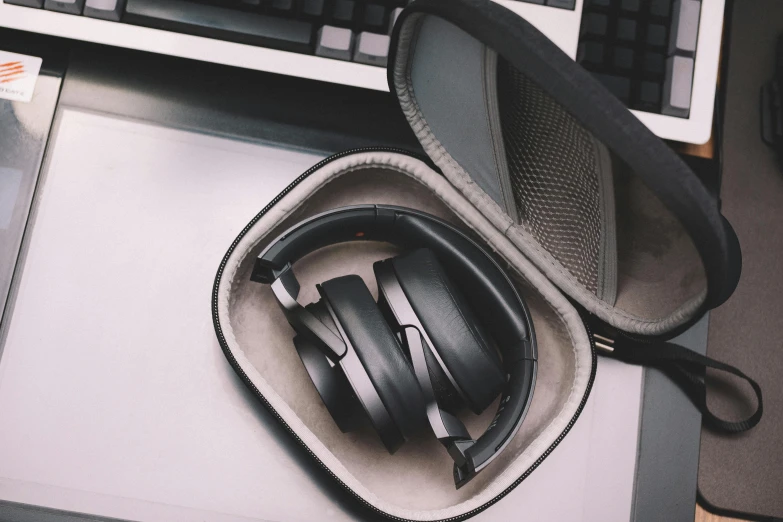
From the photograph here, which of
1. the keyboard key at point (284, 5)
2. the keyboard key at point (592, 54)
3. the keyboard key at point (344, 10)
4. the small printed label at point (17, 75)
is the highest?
the keyboard key at point (592, 54)

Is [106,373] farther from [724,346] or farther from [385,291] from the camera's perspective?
[724,346]

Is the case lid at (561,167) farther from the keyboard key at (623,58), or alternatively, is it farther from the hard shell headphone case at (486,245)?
the keyboard key at (623,58)

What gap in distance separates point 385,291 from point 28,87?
33 centimetres

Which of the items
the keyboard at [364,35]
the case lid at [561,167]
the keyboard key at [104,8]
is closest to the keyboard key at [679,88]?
the keyboard at [364,35]

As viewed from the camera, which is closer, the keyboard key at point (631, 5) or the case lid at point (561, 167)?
the case lid at point (561, 167)

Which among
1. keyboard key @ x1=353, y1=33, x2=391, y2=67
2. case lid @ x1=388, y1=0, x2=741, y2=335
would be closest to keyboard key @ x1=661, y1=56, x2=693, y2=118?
case lid @ x1=388, y1=0, x2=741, y2=335

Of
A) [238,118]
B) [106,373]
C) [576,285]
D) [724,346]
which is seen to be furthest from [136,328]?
[724,346]

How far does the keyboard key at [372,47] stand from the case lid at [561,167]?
0.05 m

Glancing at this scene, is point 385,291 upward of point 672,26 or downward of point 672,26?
downward

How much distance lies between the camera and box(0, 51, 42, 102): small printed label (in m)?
0.52

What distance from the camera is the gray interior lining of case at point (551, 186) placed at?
36cm

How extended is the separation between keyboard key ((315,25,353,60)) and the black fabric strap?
0.30m

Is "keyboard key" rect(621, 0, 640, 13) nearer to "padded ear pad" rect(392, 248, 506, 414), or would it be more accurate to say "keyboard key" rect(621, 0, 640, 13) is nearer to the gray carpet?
the gray carpet

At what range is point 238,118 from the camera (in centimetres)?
52
